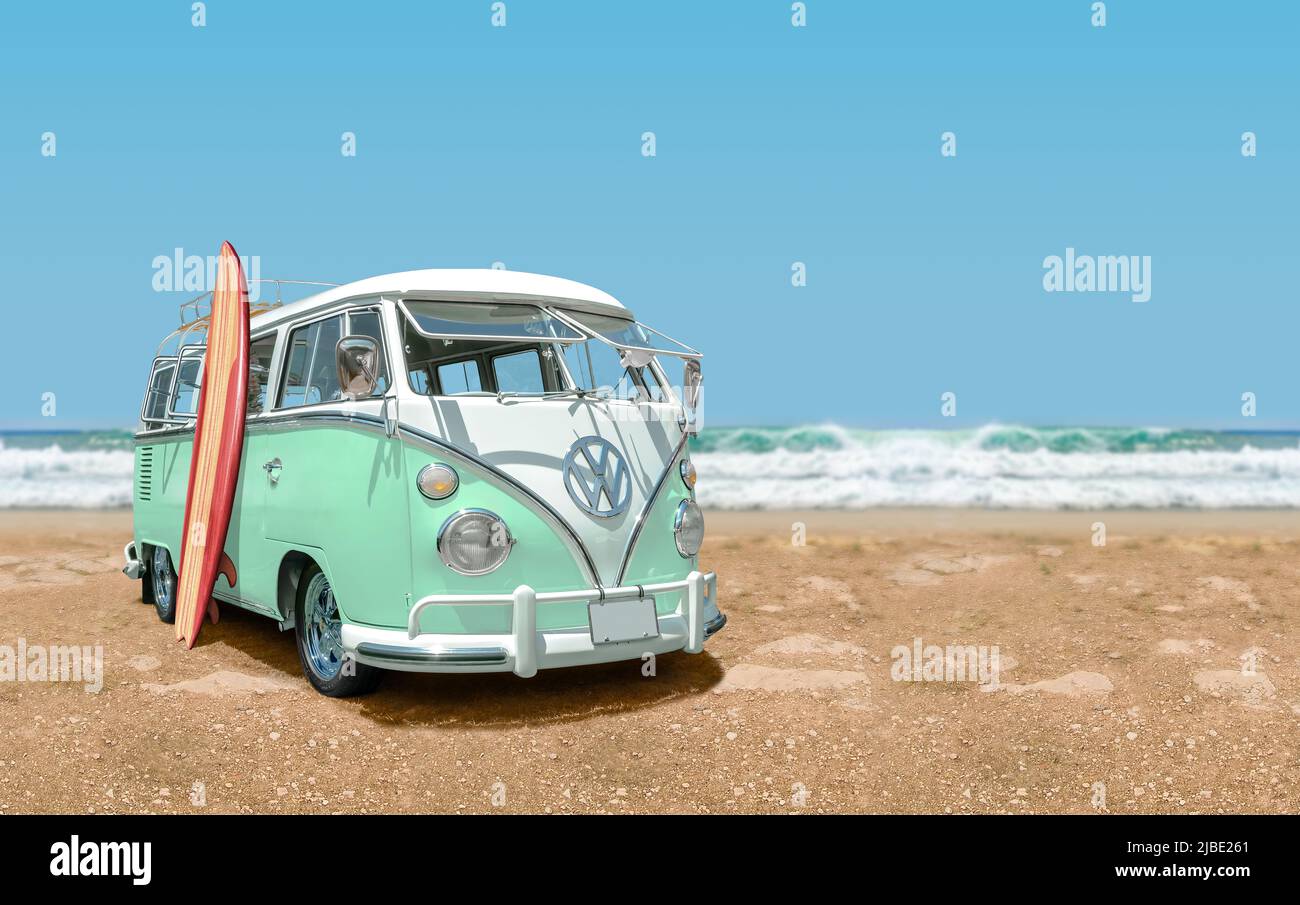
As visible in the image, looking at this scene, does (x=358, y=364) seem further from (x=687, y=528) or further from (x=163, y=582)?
(x=163, y=582)

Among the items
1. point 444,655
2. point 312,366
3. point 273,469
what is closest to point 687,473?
point 444,655

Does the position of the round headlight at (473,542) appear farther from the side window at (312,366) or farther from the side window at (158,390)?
the side window at (158,390)


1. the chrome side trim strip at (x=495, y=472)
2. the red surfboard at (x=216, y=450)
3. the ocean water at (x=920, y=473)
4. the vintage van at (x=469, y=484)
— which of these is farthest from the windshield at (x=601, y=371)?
the ocean water at (x=920, y=473)

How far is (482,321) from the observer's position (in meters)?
5.88

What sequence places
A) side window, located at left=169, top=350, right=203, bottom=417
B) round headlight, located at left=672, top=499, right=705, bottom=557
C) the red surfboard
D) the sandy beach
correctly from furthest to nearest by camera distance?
side window, located at left=169, top=350, right=203, bottom=417 < the red surfboard < round headlight, located at left=672, top=499, right=705, bottom=557 < the sandy beach

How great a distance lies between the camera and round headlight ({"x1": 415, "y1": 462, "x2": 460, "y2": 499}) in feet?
17.6

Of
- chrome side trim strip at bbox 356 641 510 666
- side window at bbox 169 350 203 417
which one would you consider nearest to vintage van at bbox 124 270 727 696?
chrome side trim strip at bbox 356 641 510 666

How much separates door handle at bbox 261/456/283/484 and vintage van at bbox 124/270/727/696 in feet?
0.05

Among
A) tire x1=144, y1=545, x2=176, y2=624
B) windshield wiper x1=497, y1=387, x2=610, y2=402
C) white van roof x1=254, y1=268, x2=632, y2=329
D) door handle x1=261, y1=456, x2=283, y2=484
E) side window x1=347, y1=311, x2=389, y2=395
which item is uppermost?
white van roof x1=254, y1=268, x2=632, y2=329

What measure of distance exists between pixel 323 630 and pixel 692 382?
291 centimetres

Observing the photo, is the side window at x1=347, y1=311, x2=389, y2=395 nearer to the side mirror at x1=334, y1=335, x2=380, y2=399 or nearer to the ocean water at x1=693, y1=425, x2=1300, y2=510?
the side mirror at x1=334, y1=335, x2=380, y2=399

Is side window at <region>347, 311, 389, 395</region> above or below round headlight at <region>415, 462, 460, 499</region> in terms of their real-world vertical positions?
above

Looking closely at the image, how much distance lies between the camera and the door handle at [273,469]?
638cm

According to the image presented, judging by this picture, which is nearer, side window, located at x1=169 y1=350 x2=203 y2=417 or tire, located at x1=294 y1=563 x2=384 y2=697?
tire, located at x1=294 y1=563 x2=384 y2=697
